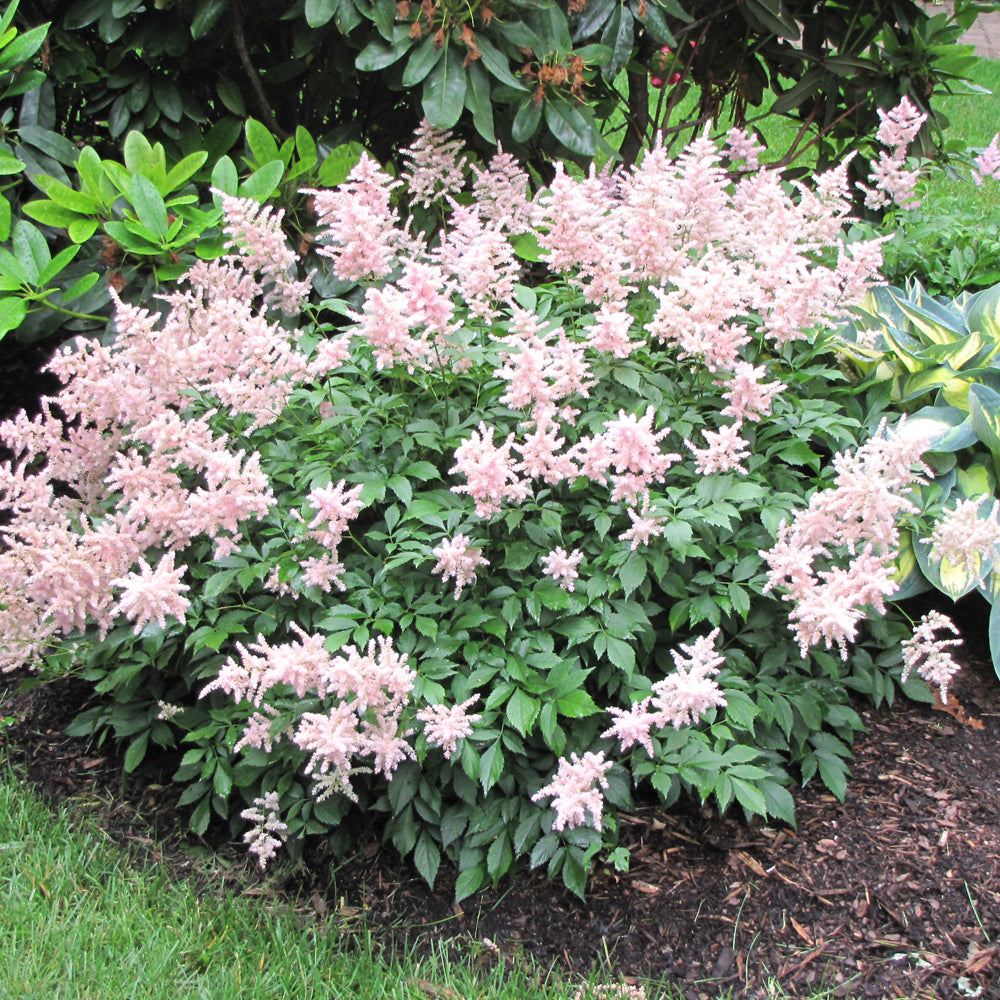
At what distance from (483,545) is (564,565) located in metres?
0.21

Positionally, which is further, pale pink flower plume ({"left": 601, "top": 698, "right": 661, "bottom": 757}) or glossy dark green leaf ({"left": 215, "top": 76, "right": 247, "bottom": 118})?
glossy dark green leaf ({"left": 215, "top": 76, "right": 247, "bottom": 118})

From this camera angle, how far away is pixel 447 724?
6.65 ft

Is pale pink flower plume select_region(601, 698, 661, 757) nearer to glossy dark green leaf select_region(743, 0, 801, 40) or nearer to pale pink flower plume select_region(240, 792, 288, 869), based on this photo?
pale pink flower plume select_region(240, 792, 288, 869)

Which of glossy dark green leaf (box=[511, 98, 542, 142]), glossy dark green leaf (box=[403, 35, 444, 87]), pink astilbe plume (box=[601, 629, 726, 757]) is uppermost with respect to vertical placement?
glossy dark green leaf (box=[403, 35, 444, 87])

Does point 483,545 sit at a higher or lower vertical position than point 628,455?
lower

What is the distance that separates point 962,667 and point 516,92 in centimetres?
245

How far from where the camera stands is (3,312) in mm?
2873

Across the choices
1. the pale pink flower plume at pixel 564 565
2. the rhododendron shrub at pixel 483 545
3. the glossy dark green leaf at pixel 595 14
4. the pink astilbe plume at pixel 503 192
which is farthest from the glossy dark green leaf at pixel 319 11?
the pale pink flower plume at pixel 564 565

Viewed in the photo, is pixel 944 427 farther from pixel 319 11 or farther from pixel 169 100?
pixel 169 100

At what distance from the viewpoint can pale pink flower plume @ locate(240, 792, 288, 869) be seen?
91.3 inches

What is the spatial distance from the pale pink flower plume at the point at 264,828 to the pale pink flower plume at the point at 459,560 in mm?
717

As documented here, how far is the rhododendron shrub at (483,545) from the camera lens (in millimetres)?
2113

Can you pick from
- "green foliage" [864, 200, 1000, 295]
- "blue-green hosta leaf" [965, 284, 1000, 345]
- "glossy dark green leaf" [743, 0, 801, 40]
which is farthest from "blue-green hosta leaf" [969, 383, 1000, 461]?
"glossy dark green leaf" [743, 0, 801, 40]

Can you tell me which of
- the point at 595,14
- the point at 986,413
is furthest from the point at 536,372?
the point at 595,14
